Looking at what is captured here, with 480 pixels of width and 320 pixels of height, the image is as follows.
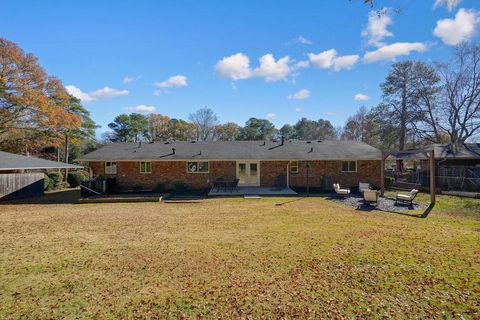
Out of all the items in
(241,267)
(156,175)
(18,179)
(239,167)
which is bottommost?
(241,267)

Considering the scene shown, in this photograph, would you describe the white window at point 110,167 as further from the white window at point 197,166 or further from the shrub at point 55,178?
the shrub at point 55,178

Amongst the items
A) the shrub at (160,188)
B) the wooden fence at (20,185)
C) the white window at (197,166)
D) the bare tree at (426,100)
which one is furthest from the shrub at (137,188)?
the bare tree at (426,100)

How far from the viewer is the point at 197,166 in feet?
67.3

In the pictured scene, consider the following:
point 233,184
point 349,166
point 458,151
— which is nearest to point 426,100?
point 458,151

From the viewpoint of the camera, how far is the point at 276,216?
38.5ft

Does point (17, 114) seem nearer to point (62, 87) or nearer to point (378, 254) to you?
point (62, 87)

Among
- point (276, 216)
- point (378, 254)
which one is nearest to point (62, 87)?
point (276, 216)

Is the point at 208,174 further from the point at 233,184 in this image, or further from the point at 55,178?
the point at 55,178

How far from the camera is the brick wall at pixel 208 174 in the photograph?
2030cm

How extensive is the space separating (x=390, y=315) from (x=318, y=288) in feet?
4.07

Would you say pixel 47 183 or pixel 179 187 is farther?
pixel 47 183

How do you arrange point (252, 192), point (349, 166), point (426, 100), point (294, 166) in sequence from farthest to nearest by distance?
point (426, 100)
point (294, 166)
point (349, 166)
point (252, 192)

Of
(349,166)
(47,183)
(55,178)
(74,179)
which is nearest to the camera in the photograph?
(349,166)

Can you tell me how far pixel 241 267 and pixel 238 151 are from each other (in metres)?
15.5
